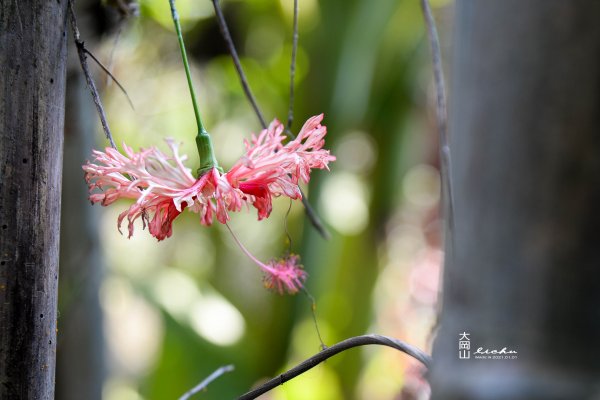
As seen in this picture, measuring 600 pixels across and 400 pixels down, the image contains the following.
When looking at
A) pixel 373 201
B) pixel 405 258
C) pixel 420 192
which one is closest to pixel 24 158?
pixel 373 201

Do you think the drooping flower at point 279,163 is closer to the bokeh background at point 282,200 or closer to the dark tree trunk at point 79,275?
the dark tree trunk at point 79,275

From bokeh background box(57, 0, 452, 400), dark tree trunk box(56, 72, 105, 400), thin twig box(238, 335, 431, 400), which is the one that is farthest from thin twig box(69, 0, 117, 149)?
bokeh background box(57, 0, 452, 400)

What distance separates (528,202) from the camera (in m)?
0.16

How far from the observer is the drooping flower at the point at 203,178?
0.29 metres

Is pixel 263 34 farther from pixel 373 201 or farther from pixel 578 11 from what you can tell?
pixel 578 11

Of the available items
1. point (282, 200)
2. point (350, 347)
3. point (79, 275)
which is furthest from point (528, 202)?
point (282, 200)

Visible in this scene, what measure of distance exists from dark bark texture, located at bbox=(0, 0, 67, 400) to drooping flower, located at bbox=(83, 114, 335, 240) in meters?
0.02

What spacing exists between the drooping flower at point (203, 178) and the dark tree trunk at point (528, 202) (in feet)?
0.43

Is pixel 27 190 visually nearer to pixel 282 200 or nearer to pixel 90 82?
pixel 90 82

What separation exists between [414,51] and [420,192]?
0.96 metres

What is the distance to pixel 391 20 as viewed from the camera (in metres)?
1.50

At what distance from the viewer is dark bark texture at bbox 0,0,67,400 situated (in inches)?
10.9

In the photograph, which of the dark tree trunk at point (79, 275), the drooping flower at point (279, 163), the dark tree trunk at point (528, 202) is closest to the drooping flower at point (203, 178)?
the drooping flower at point (279, 163)

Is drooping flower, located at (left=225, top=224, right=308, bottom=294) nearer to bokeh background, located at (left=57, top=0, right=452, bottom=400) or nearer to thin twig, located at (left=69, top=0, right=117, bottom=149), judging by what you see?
thin twig, located at (left=69, top=0, right=117, bottom=149)
